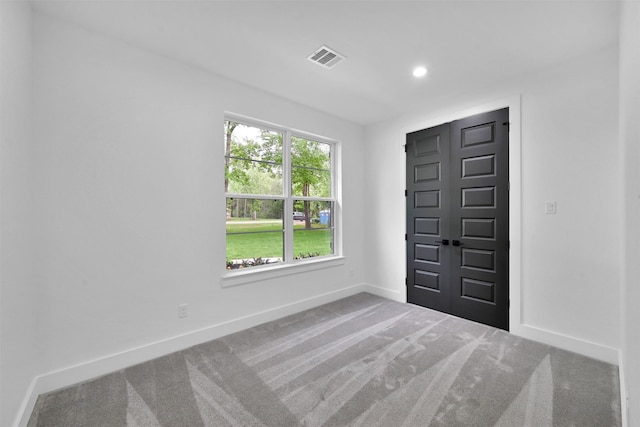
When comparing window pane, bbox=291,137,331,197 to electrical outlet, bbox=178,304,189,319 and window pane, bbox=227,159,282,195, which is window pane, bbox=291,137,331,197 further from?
electrical outlet, bbox=178,304,189,319

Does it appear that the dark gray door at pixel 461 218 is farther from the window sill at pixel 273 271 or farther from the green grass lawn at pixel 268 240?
the green grass lawn at pixel 268 240

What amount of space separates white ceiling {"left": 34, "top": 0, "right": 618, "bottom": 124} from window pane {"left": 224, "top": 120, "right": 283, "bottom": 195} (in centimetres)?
54

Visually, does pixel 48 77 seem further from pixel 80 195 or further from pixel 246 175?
pixel 246 175

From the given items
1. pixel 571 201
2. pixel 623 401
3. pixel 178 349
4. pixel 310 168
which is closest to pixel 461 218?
pixel 571 201

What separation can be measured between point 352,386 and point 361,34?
2626 millimetres

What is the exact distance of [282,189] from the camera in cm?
338

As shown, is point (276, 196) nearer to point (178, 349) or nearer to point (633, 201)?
point (178, 349)

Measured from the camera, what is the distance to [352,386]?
1944mm

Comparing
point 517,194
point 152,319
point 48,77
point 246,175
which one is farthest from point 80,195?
point 517,194

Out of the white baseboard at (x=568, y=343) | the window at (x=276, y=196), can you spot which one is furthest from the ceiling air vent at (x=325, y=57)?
the white baseboard at (x=568, y=343)

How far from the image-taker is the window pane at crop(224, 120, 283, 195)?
9.68 feet

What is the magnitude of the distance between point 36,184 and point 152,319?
Answer: 130 cm

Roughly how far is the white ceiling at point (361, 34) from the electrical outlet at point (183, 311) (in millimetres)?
2243

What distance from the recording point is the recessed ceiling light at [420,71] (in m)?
2.60
